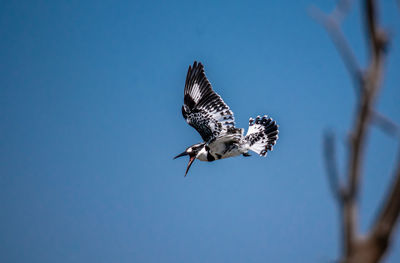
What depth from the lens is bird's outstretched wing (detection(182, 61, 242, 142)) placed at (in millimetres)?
11812

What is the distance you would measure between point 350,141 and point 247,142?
11609mm

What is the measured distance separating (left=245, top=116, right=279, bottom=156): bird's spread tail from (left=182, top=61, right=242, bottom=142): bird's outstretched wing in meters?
1.16

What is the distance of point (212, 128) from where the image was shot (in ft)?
38.9

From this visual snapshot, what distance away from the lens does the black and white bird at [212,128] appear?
1180cm

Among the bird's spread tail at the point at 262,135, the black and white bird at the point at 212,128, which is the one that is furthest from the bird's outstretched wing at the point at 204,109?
the bird's spread tail at the point at 262,135

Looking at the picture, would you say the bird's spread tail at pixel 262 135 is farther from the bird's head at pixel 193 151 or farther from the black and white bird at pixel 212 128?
the bird's head at pixel 193 151

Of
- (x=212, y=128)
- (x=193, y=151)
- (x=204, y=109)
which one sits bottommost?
(x=193, y=151)

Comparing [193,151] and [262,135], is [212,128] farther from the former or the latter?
[262,135]

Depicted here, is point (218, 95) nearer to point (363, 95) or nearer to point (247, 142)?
point (247, 142)

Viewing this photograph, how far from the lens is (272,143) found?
12.9 meters

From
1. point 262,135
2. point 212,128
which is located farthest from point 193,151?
point 262,135

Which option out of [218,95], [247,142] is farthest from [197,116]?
[247,142]

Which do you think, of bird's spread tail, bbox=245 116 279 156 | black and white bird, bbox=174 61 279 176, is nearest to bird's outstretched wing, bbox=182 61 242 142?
black and white bird, bbox=174 61 279 176

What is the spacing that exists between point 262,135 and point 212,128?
184cm
